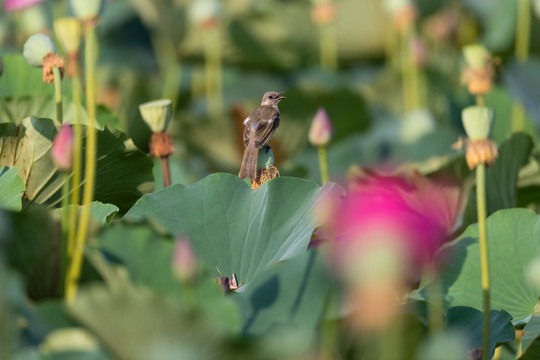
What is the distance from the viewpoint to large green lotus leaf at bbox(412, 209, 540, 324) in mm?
907

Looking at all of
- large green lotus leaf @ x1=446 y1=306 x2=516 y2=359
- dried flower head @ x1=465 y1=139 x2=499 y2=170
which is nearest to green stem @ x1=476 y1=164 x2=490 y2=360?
dried flower head @ x1=465 y1=139 x2=499 y2=170

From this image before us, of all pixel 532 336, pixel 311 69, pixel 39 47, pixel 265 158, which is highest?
pixel 39 47

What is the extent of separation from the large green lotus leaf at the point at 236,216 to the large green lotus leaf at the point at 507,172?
497 mm

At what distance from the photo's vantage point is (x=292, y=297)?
618mm

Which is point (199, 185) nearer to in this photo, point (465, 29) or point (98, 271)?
point (98, 271)

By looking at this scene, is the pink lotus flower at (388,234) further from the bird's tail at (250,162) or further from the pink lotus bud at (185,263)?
the bird's tail at (250,162)

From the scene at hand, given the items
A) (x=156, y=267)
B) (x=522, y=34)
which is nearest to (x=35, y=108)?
(x=156, y=267)

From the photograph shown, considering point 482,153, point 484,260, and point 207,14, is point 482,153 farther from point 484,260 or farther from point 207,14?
point 207,14

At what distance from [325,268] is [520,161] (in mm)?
764

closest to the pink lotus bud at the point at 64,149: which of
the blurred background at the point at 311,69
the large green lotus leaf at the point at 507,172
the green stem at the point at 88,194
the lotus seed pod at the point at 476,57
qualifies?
the green stem at the point at 88,194

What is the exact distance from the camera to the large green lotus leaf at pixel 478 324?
79 centimetres

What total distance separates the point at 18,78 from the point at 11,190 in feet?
1.49

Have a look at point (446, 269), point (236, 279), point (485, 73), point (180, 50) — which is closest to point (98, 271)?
point (236, 279)

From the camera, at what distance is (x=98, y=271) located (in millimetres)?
600
